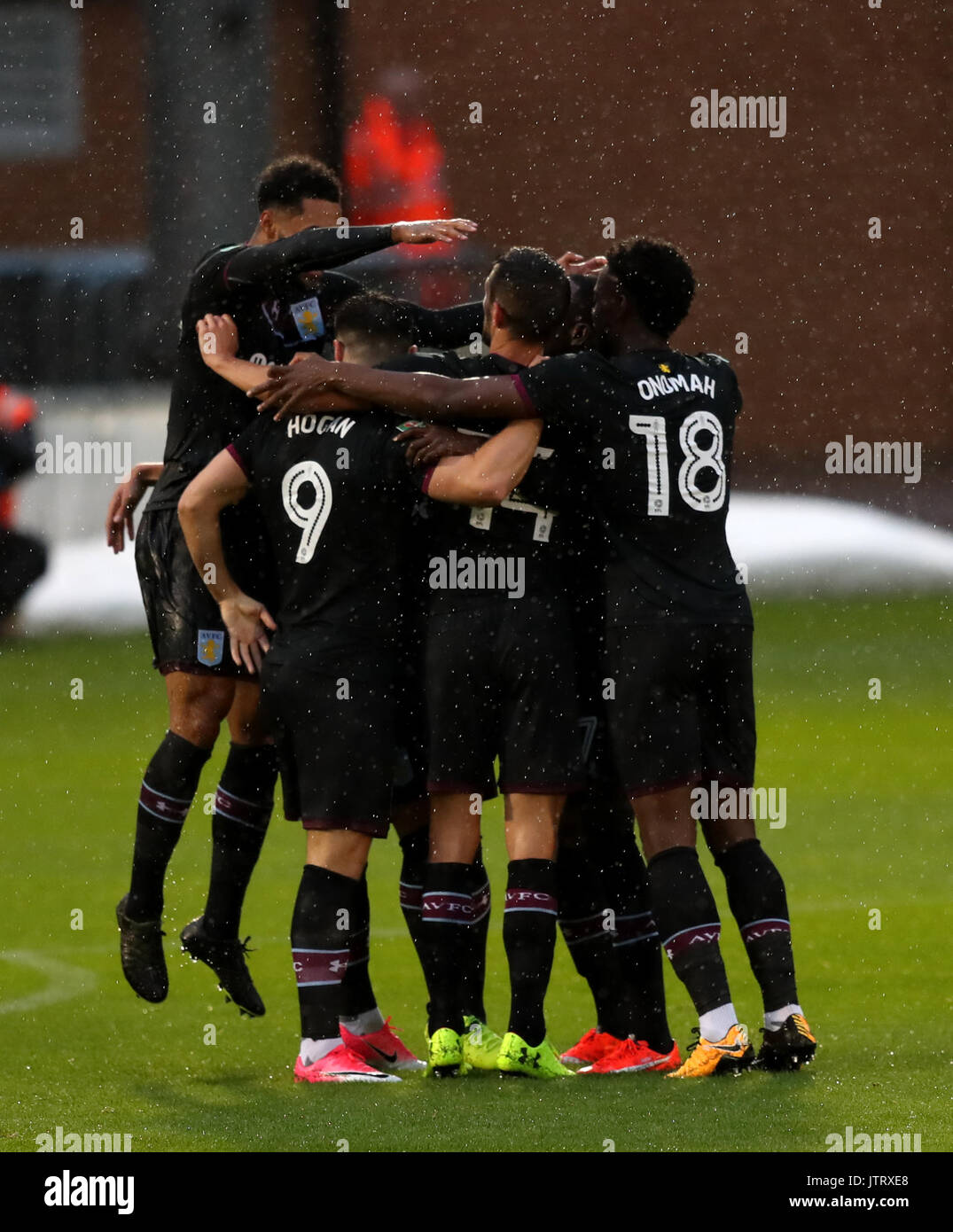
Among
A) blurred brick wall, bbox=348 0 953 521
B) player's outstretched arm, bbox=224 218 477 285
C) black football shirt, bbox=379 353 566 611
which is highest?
blurred brick wall, bbox=348 0 953 521

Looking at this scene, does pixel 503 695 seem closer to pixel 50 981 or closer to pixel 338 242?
pixel 338 242

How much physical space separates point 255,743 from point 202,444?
81 cm

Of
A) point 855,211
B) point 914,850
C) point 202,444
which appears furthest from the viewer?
point 855,211

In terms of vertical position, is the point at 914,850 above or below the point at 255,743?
below

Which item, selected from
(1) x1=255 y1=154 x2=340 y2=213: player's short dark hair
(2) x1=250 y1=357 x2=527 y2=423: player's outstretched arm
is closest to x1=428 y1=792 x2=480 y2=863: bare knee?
(2) x1=250 y1=357 x2=527 y2=423: player's outstretched arm

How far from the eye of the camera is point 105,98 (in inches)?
924

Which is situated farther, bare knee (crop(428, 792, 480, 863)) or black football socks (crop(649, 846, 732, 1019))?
bare knee (crop(428, 792, 480, 863))

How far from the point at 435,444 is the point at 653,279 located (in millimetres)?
683

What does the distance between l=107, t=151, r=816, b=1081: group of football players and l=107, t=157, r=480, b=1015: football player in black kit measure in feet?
1.03

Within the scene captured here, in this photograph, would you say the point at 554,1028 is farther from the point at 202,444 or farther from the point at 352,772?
the point at 202,444

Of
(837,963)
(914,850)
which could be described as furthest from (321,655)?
(914,850)

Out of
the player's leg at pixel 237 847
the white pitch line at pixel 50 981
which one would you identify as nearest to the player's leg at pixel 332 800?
the player's leg at pixel 237 847

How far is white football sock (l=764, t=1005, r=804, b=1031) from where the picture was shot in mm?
4742

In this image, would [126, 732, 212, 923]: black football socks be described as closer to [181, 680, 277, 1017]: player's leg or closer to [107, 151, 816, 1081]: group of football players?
[181, 680, 277, 1017]: player's leg
